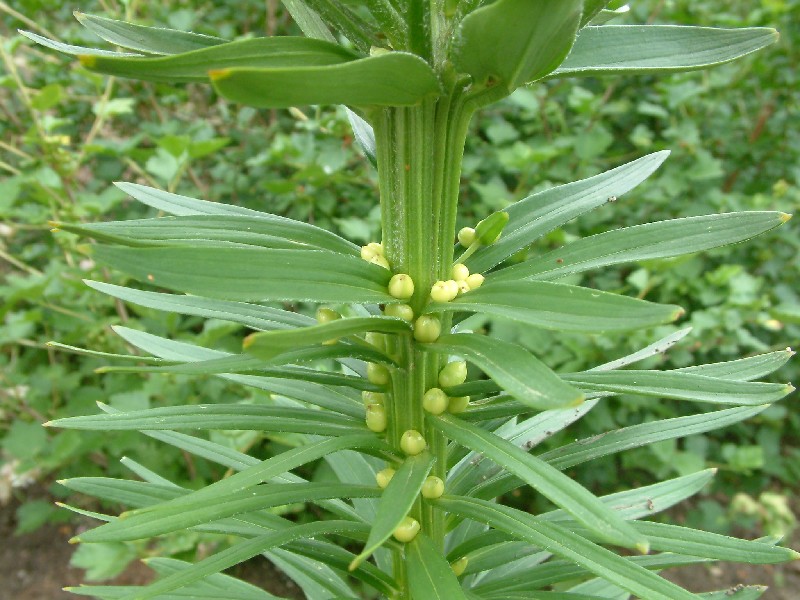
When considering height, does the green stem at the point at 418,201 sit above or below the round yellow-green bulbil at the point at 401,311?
above

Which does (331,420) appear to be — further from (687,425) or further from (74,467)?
(74,467)

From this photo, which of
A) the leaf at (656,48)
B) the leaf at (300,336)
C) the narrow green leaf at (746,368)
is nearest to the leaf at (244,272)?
the leaf at (300,336)

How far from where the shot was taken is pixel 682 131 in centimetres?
218

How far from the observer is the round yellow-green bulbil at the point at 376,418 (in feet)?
2.19

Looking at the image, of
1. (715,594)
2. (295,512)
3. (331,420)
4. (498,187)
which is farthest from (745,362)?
(295,512)

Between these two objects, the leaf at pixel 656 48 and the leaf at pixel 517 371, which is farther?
the leaf at pixel 656 48

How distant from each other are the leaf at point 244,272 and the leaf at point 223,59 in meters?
0.11

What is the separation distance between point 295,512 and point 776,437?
65.0 inches

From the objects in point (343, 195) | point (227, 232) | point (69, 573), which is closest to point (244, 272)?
point (227, 232)

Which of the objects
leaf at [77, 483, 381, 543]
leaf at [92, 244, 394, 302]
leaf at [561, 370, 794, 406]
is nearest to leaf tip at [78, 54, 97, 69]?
leaf at [92, 244, 394, 302]

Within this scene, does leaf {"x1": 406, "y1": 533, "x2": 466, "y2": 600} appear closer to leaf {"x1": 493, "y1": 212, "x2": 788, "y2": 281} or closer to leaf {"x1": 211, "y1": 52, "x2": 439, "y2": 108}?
leaf {"x1": 493, "y1": 212, "x2": 788, "y2": 281}

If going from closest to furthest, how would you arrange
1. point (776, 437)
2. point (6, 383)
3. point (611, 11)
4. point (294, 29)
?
point (611, 11) → point (6, 383) → point (776, 437) → point (294, 29)

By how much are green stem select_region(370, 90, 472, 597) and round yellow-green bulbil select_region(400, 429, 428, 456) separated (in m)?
0.02

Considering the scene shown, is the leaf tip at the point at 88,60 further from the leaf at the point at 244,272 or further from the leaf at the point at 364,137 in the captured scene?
the leaf at the point at 364,137
